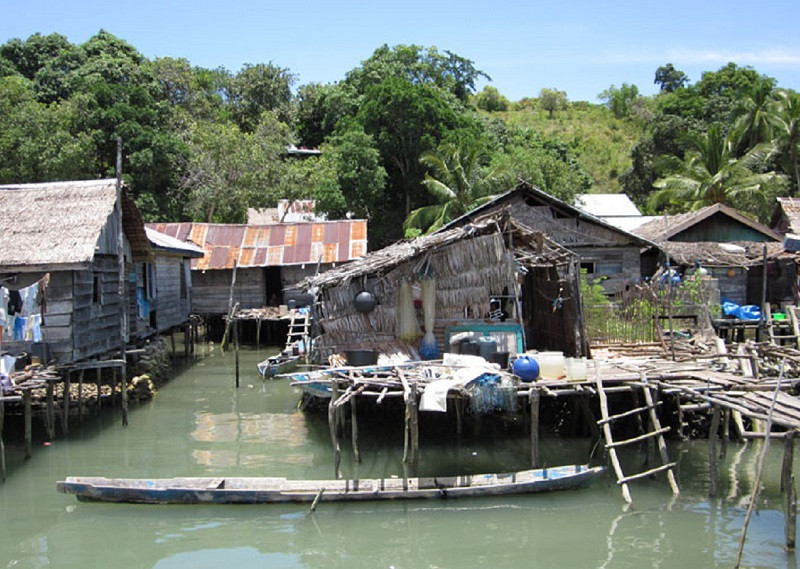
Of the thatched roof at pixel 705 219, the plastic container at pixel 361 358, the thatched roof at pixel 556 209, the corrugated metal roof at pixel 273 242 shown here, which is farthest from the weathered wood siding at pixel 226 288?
the plastic container at pixel 361 358

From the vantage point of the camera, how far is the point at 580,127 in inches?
2213

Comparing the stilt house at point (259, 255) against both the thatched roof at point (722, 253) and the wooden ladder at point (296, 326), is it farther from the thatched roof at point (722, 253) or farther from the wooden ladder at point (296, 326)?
the thatched roof at point (722, 253)

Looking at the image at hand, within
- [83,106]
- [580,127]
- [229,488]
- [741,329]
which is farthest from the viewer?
[580,127]

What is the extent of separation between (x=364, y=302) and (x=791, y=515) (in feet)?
26.0

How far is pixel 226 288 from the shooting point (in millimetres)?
28203

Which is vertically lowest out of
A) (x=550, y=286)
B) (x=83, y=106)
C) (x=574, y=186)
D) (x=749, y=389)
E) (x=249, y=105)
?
(x=749, y=389)

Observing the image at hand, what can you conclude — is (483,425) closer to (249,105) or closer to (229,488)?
(229,488)

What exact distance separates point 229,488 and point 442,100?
1093 inches

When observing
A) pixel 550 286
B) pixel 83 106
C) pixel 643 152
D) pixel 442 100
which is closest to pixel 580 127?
pixel 643 152

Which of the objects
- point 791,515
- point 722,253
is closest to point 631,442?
point 791,515

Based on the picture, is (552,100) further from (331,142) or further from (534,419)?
(534,419)

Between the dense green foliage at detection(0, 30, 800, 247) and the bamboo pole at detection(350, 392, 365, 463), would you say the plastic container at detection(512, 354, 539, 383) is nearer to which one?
the bamboo pole at detection(350, 392, 365, 463)

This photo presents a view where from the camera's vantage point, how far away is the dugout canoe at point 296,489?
10.6 meters

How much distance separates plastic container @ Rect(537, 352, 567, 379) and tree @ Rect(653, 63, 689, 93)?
55.9 m
